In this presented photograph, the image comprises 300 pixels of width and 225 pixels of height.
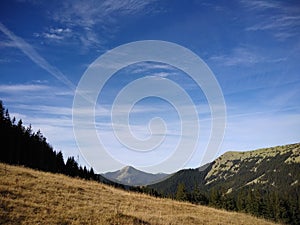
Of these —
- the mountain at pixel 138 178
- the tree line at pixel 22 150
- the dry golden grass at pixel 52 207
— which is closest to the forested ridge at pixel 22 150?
the tree line at pixel 22 150

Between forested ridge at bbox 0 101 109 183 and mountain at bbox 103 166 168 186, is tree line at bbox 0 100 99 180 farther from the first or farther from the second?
mountain at bbox 103 166 168 186

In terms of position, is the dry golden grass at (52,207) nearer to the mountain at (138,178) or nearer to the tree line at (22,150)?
the mountain at (138,178)

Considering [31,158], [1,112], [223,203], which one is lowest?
[223,203]

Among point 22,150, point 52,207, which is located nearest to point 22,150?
point 22,150

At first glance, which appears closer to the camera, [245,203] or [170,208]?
[170,208]

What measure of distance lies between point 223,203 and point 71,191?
9210 centimetres

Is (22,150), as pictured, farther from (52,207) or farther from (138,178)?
(52,207)

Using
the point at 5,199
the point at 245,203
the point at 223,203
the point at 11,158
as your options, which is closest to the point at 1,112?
the point at 11,158

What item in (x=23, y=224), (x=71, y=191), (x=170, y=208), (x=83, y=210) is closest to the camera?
(x=23, y=224)

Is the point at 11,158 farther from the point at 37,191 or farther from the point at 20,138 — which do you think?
the point at 37,191

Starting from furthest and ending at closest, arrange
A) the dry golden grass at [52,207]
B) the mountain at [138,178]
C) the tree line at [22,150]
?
the tree line at [22,150] < the mountain at [138,178] < the dry golden grass at [52,207]

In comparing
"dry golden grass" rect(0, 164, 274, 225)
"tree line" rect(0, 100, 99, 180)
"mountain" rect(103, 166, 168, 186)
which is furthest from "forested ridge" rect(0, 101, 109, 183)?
"dry golden grass" rect(0, 164, 274, 225)

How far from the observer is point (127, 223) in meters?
13.4

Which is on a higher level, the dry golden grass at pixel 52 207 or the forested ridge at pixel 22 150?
the forested ridge at pixel 22 150
